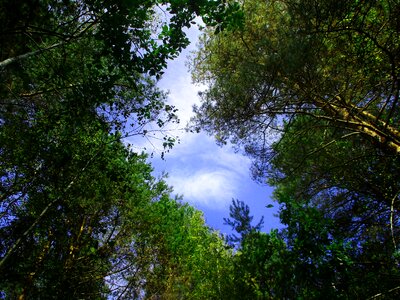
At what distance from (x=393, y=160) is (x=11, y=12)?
956cm

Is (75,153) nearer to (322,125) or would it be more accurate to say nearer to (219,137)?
(219,137)

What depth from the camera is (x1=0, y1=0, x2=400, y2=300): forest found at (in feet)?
19.0

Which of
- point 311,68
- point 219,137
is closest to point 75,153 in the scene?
point 219,137

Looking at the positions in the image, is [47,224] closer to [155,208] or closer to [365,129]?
[155,208]

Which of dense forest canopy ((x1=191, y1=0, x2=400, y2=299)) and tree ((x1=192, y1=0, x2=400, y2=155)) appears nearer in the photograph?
dense forest canopy ((x1=191, y1=0, x2=400, y2=299))

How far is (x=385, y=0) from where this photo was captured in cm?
768

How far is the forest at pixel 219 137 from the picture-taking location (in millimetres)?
5781

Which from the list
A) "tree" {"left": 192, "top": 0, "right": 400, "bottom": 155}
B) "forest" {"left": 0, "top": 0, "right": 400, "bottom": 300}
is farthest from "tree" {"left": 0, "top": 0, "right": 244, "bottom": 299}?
"tree" {"left": 192, "top": 0, "right": 400, "bottom": 155}

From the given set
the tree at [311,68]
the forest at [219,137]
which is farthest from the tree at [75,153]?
the tree at [311,68]

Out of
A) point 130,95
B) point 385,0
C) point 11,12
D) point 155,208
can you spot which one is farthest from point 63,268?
point 385,0

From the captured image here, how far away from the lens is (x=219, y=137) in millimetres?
10320

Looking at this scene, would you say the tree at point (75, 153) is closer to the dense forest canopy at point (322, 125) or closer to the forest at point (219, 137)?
the forest at point (219, 137)

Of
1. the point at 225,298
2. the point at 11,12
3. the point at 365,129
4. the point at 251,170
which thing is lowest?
the point at 225,298

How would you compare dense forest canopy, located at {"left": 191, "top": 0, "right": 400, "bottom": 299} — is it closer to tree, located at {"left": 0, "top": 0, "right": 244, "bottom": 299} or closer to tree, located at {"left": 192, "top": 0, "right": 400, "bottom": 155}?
tree, located at {"left": 192, "top": 0, "right": 400, "bottom": 155}
